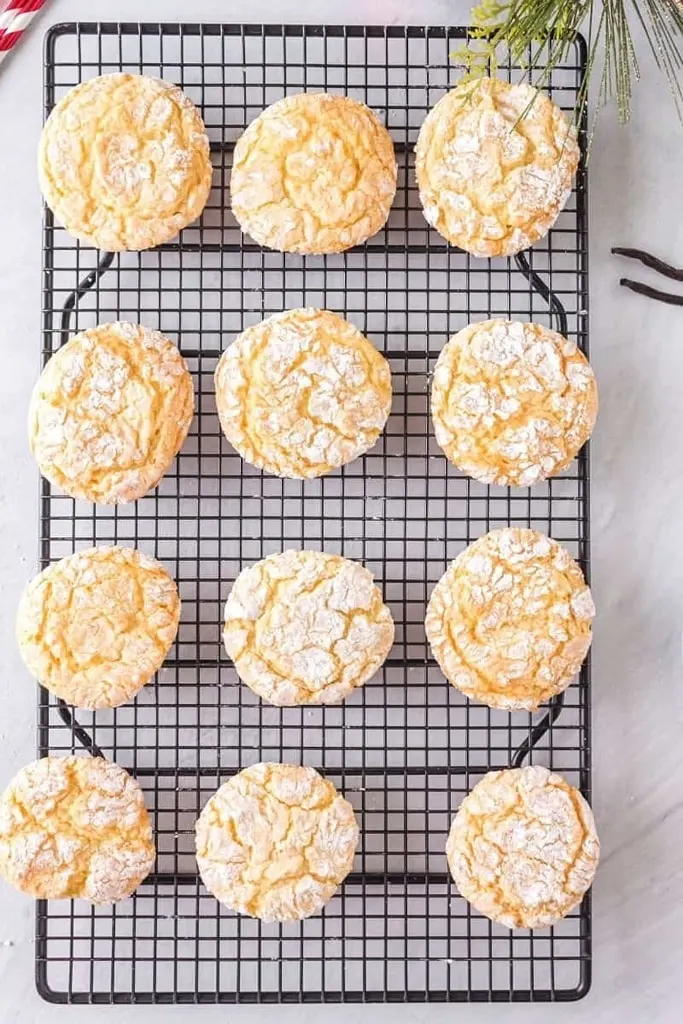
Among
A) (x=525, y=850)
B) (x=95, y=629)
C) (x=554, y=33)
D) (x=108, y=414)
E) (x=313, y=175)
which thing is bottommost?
(x=525, y=850)

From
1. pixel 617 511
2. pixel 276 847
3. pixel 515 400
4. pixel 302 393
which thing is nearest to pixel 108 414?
pixel 302 393

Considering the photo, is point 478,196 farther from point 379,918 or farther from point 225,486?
point 379,918

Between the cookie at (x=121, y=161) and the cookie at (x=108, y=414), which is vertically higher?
the cookie at (x=121, y=161)

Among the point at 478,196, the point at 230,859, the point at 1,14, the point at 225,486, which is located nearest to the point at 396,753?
the point at 230,859

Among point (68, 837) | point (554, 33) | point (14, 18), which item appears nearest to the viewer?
point (68, 837)

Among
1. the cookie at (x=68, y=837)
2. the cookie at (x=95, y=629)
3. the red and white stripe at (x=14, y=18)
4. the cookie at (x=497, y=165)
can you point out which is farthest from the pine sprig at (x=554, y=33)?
the cookie at (x=68, y=837)

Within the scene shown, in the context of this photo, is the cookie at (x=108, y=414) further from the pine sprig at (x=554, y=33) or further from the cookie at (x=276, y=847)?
the pine sprig at (x=554, y=33)

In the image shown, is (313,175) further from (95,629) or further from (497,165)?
(95,629)

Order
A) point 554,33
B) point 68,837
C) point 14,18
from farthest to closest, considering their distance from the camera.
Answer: point 14,18 → point 554,33 → point 68,837
